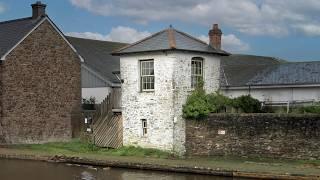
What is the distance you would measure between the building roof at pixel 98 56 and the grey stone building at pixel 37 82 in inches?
279

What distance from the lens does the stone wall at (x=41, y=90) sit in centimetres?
3272

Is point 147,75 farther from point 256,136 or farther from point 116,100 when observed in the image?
point 256,136

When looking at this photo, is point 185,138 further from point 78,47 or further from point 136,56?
point 78,47

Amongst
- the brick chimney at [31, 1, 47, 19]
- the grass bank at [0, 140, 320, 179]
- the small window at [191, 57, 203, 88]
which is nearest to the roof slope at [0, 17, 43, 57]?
the brick chimney at [31, 1, 47, 19]

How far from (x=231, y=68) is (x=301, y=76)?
9.95 m

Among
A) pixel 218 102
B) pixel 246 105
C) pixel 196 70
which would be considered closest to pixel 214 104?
pixel 218 102

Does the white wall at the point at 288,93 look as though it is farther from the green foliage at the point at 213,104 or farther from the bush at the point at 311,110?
the bush at the point at 311,110

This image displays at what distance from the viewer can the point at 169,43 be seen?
26.6m

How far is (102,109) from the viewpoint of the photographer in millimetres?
30766

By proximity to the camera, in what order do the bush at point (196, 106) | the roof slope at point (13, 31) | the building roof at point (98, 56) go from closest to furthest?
1. the bush at point (196, 106)
2. the roof slope at point (13, 31)
3. the building roof at point (98, 56)

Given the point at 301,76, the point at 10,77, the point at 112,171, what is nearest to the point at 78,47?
the point at 10,77

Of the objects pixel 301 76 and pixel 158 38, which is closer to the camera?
pixel 158 38

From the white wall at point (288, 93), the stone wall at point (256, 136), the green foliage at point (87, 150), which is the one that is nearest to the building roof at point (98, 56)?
the green foliage at point (87, 150)

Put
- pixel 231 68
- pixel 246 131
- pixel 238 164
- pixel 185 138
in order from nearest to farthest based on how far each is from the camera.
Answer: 1. pixel 238 164
2. pixel 246 131
3. pixel 185 138
4. pixel 231 68
